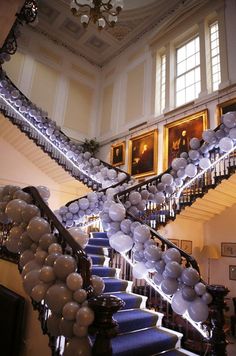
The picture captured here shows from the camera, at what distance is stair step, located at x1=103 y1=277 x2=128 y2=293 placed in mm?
3801

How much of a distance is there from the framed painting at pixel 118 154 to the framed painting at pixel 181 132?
2.15 meters

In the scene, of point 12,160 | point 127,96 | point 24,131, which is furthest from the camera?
point 127,96

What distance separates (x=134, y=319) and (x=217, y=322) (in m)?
0.95

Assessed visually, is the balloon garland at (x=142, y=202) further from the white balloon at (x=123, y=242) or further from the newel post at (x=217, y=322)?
the newel post at (x=217, y=322)

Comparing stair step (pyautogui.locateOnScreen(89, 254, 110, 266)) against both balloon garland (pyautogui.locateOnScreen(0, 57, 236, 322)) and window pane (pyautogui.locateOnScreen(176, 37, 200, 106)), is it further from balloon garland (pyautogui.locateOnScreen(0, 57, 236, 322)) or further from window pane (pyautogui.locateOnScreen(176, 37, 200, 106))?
window pane (pyautogui.locateOnScreen(176, 37, 200, 106))

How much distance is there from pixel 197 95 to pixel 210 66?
3.26ft

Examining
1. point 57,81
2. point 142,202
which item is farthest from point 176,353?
point 57,81

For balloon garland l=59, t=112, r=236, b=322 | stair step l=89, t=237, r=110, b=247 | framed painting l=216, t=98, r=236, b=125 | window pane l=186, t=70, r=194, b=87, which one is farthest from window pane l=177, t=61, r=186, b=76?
stair step l=89, t=237, r=110, b=247

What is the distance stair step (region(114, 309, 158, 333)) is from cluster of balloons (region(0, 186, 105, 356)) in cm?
94

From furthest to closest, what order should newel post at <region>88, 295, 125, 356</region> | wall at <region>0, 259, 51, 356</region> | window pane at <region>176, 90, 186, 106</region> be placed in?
window pane at <region>176, 90, 186, 106</region> → wall at <region>0, 259, 51, 356</region> → newel post at <region>88, 295, 125, 356</region>

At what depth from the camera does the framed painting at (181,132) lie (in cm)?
816

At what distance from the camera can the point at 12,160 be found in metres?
8.83

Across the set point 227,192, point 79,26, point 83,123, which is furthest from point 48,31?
point 227,192

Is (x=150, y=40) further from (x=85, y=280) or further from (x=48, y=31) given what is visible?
(x=85, y=280)
